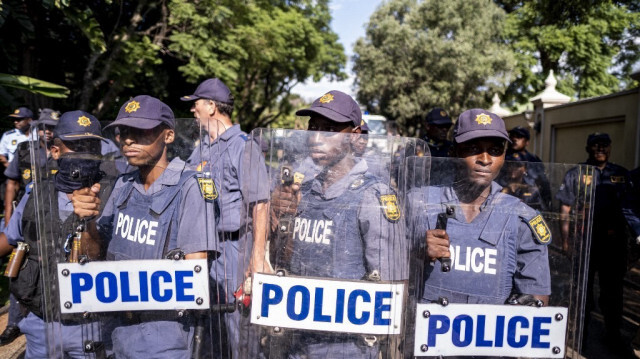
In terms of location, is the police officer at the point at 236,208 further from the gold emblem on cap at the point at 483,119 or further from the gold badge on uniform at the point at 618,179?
the gold badge on uniform at the point at 618,179

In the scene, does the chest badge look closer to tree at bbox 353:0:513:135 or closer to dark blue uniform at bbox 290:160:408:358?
dark blue uniform at bbox 290:160:408:358

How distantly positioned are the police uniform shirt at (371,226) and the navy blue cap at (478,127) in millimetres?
582

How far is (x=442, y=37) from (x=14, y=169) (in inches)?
803

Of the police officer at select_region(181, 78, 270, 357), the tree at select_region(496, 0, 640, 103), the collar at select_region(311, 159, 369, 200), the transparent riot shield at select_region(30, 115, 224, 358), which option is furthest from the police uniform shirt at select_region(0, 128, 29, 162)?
the tree at select_region(496, 0, 640, 103)

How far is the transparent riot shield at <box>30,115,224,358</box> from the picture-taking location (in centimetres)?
187

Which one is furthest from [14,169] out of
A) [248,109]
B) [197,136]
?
[248,109]

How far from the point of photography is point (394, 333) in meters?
1.70

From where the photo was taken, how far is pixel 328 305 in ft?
5.52

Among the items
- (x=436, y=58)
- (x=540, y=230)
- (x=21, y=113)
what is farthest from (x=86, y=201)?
(x=436, y=58)

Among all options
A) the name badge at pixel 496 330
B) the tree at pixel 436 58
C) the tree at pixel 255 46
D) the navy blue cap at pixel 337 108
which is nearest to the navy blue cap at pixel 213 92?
the navy blue cap at pixel 337 108

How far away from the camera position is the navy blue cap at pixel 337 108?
2277 millimetres

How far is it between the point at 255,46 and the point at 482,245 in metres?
12.2

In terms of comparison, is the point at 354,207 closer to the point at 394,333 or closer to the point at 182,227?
the point at 394,333

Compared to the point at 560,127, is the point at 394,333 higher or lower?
lower
